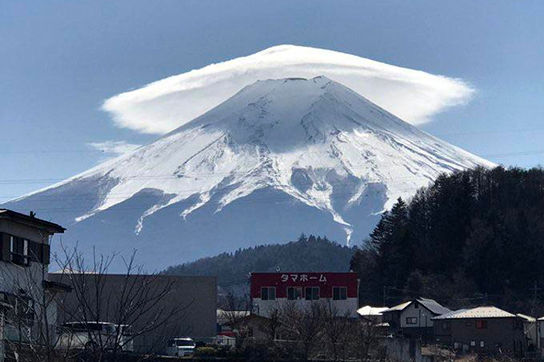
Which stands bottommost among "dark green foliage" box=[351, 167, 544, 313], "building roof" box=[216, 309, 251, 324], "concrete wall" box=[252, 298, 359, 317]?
"building roof" box=[216, 309, 251, 324]

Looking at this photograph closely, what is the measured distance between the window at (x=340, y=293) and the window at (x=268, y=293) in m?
4.07

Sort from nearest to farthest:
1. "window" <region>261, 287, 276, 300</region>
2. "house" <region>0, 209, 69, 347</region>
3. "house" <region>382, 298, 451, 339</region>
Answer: "house" <region>0, 209, 69, 347</region>
"window" <region>261, 287, 276, 300</region>
"house" <region>382, 298, 451, 339</region>

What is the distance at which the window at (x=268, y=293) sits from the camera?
79312mm

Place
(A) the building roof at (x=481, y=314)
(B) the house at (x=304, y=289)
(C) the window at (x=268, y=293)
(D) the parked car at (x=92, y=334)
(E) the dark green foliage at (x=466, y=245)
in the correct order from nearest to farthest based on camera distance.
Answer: (D) the parked car at (x=92, y=334)
(A) the building roof at (x=481, y=314)
(B) the house at (x=304, y=289)
(C) the window at (x=268, y=293)
(E) the dark green foliage at (x=466, y=245)

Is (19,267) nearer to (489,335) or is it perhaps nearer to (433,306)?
(489,335)

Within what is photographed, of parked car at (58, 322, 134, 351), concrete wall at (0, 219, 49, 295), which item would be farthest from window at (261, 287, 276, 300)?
concrete wall at (0, 219, 49, 295)

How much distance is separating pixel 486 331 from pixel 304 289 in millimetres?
13206

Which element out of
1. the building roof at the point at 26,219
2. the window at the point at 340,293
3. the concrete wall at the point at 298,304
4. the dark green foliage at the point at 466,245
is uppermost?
the dark green foliage at the point at 466,245

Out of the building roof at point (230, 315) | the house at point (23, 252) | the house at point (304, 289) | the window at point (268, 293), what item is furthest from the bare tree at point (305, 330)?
the window at point (268, 293)

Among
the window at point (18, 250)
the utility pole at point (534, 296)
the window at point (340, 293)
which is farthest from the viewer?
the utility pole at point (534, 296)

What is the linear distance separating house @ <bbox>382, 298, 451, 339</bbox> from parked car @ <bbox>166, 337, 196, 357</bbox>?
3328 centimetres

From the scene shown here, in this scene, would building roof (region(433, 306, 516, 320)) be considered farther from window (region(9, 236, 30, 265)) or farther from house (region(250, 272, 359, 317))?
window (region(9, 236, 30, 265))

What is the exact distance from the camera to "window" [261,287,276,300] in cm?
7931

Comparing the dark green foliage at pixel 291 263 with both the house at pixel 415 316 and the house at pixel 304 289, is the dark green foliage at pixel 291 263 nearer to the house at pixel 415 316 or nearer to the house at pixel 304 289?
the house at pixel 415 316
